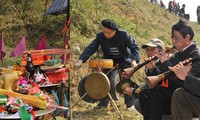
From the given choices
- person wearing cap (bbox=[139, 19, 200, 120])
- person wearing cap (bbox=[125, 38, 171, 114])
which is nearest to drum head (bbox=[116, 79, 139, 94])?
person wearing cap (bbox=[125, 38, 171, 114])

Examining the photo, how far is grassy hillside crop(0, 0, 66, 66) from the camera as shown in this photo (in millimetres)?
6371

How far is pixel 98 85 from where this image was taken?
4688mm

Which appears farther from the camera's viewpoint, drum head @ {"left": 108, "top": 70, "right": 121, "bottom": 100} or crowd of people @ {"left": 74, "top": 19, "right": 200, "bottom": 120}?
drum head @ {"left": 108, "top": 70, "right": 121, "bottom": 100}

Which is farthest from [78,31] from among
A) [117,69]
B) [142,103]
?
[142,103]

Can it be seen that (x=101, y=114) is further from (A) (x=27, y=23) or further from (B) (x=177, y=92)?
(A) (x=27, y=23)

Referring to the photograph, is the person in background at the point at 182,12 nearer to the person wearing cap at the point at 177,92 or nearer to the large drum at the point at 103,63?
the large drum at the point at 103,63

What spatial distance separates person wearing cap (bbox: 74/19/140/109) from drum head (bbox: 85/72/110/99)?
1.84ft

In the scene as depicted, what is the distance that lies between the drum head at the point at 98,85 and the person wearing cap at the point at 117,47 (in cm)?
56

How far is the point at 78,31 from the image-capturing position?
9.27 meters

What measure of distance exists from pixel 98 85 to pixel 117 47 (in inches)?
36.5

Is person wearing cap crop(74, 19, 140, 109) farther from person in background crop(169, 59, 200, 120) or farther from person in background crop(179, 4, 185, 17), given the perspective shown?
person in background crop(179, 4, 185, 17)

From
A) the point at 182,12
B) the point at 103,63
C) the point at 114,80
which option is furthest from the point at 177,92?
the point at 182,12

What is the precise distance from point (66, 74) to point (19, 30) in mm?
3236

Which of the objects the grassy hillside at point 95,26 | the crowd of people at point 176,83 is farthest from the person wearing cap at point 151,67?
the grassy hillside at point 95,26
